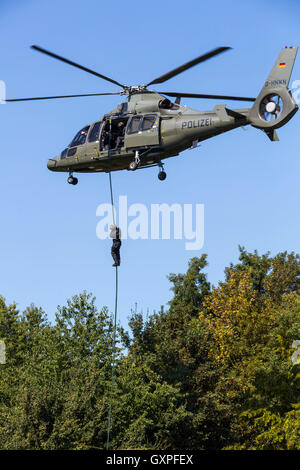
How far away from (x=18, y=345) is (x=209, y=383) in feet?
66.9

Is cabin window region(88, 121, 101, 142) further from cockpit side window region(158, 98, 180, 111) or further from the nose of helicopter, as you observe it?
cockpit side window region(158, 98, 180, 111)

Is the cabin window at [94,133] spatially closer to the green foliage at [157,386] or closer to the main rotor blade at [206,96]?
the main rotor blade at [206,96]

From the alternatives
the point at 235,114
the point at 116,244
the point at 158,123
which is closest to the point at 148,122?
the point at 158,123

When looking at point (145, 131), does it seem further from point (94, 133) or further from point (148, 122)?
point (94, 133)

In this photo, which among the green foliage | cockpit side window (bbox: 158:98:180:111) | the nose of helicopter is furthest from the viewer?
the green foliage

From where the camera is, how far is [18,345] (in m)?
64.8

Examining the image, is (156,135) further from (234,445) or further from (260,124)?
(234,445)

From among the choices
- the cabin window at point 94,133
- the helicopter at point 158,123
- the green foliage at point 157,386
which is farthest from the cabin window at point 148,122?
→ the green foliage at point 157,386

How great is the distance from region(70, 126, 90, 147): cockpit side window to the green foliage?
14043 millimetres

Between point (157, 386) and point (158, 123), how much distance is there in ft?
63.0

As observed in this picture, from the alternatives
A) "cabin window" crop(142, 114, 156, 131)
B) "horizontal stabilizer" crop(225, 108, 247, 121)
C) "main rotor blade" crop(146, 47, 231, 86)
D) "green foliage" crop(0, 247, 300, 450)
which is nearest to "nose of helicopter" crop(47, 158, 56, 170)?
"cabin window" crop(142, 114, 156, 131)

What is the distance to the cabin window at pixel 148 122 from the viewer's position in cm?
3222

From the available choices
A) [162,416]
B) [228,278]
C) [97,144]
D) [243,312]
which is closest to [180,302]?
[228,278]

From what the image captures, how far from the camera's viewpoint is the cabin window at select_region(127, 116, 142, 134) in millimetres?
32250
